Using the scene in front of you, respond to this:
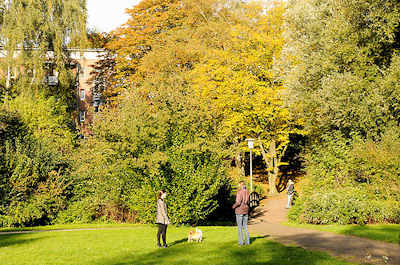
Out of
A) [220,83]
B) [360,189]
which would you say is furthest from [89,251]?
[220,83]

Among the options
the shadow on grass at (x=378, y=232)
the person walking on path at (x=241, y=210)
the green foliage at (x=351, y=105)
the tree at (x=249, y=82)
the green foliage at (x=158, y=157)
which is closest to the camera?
the person walking on path at (x=241, y=210)

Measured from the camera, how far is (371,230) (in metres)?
16.7

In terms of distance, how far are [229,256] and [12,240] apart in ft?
33.5

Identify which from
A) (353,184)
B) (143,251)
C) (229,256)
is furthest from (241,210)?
(353,184)

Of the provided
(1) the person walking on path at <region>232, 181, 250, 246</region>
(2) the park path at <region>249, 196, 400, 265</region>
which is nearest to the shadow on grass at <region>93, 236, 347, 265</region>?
(1) the person walking on path at <region>232, 181, 250, 246</region>

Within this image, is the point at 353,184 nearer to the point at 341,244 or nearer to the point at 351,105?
the point at 351,105

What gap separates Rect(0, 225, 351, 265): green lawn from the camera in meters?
11.9

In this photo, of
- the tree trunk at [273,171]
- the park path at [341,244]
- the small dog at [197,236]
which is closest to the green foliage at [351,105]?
the park path at [341,244]

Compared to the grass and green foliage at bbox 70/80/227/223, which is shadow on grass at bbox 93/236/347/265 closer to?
the grass

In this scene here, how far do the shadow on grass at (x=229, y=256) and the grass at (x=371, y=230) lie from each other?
3632mm

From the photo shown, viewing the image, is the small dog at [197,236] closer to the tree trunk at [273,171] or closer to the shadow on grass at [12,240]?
the shadow on grass at [12,240]

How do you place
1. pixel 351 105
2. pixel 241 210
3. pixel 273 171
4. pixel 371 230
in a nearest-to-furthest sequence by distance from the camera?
1. pixel 241 210
2. pixel 371 230
3. pixel 351 105
4. pixel 273 171

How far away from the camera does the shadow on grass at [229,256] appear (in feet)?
37.6

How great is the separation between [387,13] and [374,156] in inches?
291
